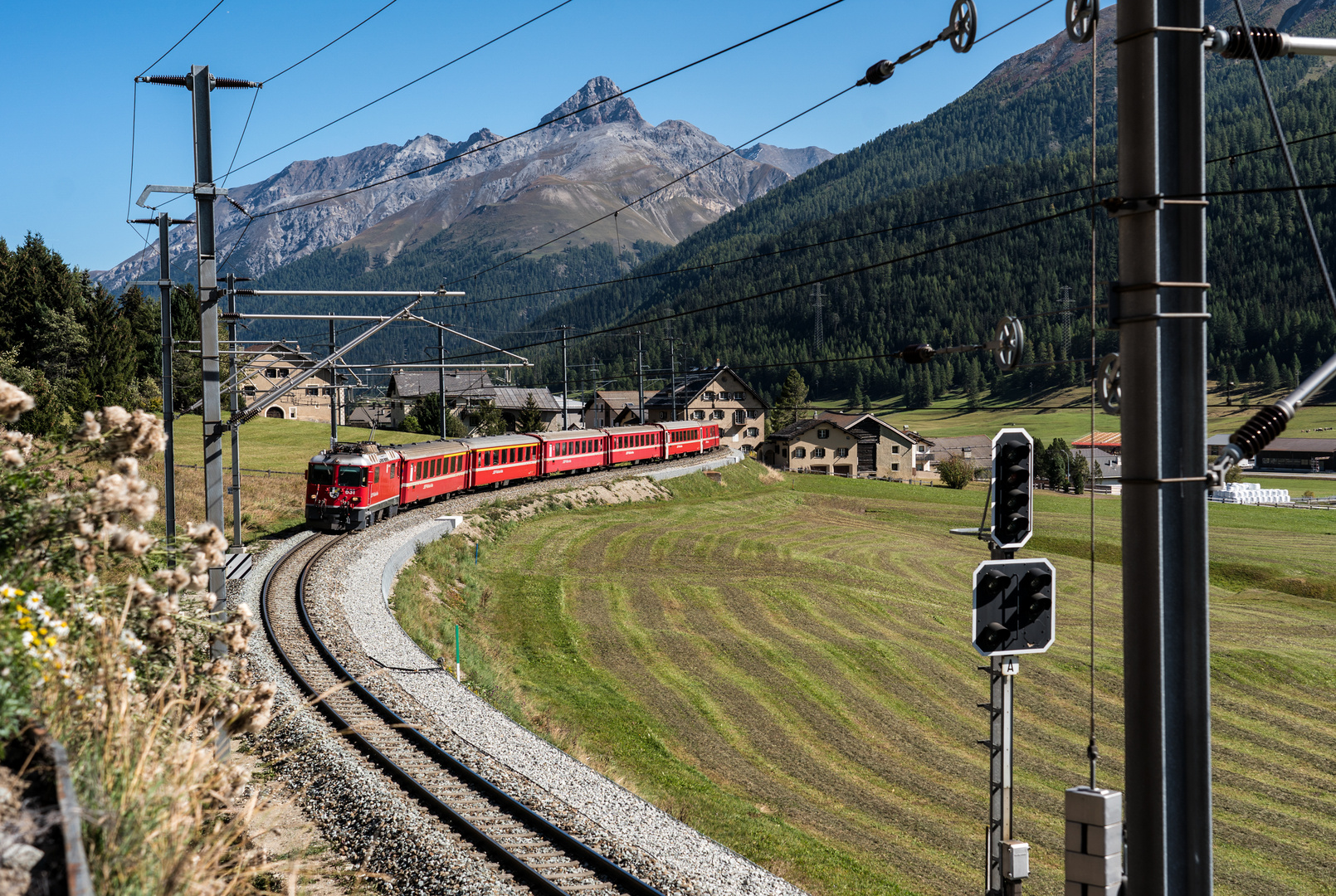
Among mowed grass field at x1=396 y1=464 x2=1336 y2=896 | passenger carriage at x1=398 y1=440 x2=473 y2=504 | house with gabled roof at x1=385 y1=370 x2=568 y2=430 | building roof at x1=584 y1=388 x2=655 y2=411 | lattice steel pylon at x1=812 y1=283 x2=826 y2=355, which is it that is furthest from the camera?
lattice steel pylon at x1=812 y1=283 x2=826 y2=355

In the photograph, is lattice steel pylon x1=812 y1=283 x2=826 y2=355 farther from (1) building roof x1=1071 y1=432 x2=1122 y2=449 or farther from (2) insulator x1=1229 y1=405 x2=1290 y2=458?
(2) insulator x1=1229 y1=405 x2=1290 y2=458

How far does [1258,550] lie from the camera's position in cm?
5169

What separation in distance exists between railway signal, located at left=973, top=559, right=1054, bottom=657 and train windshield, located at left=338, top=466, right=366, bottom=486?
27803mm

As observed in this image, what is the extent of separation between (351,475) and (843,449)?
224 ft

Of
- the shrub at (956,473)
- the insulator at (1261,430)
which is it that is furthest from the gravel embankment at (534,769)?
the shrub at (956,473)

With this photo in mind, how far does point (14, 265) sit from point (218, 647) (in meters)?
60.9

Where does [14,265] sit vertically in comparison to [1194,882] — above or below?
above

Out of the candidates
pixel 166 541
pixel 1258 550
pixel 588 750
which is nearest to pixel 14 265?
pixel 588 750

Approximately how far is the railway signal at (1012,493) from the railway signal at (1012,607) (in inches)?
10.4

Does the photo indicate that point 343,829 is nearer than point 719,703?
Yes

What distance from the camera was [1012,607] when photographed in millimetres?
9242

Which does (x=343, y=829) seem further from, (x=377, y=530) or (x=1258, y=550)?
(x=1258, y=550)

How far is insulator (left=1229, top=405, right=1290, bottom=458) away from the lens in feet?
16.9

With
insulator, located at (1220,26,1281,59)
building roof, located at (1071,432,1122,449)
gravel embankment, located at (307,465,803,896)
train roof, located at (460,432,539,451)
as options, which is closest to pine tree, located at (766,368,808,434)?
building roof, located at (1071,432,1122,449)
